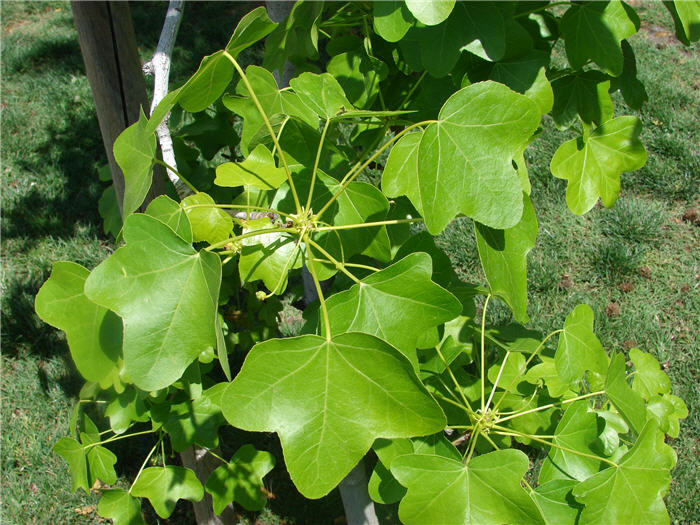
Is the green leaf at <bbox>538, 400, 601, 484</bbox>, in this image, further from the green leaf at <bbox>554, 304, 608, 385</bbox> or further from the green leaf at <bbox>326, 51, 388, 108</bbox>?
the green leaf at <bbox>326, 51, 388, 108</bbox>

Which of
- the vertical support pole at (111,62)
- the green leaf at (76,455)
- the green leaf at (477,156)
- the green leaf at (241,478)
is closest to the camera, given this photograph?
the green leaf at (477,156)

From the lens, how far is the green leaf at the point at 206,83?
119 cm

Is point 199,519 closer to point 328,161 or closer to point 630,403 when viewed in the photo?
point 328,161

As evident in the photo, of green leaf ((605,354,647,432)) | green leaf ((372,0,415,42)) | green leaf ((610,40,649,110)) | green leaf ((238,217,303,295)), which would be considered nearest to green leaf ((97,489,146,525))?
green leaf ((238,217,303,295))

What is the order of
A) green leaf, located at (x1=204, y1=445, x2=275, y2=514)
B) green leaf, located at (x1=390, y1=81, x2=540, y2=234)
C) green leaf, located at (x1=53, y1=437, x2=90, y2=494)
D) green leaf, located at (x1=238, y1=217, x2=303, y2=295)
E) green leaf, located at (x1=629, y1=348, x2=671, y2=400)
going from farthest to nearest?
1. green leaf, located at (x1=204, y1=445, x2=275, y2=514)
2. green leaf, located at (x1=53, y1=437, x2=90, y2=494)
3. green leaf, located at (x1=629, y1=348, x2=671, y2=400)
4. green leaf, located at (x1=238, y1=217, x2=303, y2=295)
5. green leaf, located at (x1=390, y1=81, x2=540, y2=234)

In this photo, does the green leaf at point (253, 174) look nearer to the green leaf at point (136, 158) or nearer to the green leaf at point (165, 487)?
the green leaf at point (136, 158)

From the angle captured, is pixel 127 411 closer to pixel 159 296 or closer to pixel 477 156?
pixel 159 296

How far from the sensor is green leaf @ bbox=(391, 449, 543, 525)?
1.11 m

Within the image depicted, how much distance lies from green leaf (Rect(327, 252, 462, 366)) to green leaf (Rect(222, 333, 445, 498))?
0.43 feet

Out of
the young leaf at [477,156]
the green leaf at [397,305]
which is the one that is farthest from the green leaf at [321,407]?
the young leaf at [477,156]

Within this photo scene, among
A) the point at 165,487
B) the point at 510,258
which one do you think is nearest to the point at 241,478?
the point at 165,487

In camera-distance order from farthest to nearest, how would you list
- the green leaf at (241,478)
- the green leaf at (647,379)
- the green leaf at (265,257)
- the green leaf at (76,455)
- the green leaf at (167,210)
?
Result: 1. the green leaf at (241,478)
2. the green leaf at (76,455)
3. the green leaf at (647,379)
4. the green leaf at (265,257)
5. the green leaf at (167,210)

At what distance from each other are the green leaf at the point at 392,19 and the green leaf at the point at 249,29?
9.3 inches

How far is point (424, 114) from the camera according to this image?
1576 mm
